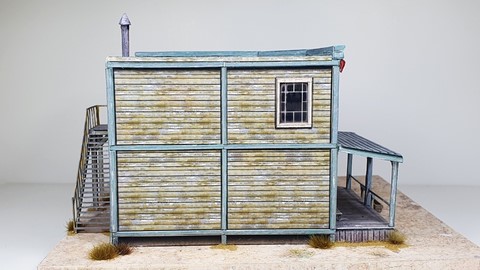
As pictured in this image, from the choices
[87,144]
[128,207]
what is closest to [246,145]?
[128,207]

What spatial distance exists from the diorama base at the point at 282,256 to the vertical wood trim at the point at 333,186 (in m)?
0.66

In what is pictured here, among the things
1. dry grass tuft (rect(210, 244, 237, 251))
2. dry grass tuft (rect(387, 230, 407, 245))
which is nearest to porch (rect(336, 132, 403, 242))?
Result: dry grass tuft (rect(387, 230, 407, 245))

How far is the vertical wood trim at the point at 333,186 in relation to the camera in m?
15.0

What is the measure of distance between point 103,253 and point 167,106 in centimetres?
380

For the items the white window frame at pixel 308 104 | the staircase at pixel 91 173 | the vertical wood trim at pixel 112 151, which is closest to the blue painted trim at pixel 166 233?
the vertical wood trim at pixel 112 151

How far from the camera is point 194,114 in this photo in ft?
48.7

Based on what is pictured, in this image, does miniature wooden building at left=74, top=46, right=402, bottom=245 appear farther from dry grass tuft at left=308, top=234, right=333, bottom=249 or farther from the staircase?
the staircase

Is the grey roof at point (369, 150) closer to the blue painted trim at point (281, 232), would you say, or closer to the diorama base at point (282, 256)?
the blue painted trim at point (281, 232)

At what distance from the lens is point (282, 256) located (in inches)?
568

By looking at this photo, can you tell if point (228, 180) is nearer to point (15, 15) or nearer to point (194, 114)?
point (194, 114)

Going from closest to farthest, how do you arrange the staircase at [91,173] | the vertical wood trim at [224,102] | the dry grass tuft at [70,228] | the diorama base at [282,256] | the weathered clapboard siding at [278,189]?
A: the diorama base at [282,256], the vertical wood trim at [224,102], the weathered clapboard siding at [278,189], the staircase at [91,173], the dry grass tuft at [70,228]

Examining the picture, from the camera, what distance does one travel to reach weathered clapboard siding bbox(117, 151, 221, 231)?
14984 mm

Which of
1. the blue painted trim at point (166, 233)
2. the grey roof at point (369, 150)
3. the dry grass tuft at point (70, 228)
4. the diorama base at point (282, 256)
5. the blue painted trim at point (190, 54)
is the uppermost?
the blue painted trim at point (190, 54)

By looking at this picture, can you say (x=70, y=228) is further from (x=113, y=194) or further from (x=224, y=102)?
(x=224, y=102)
